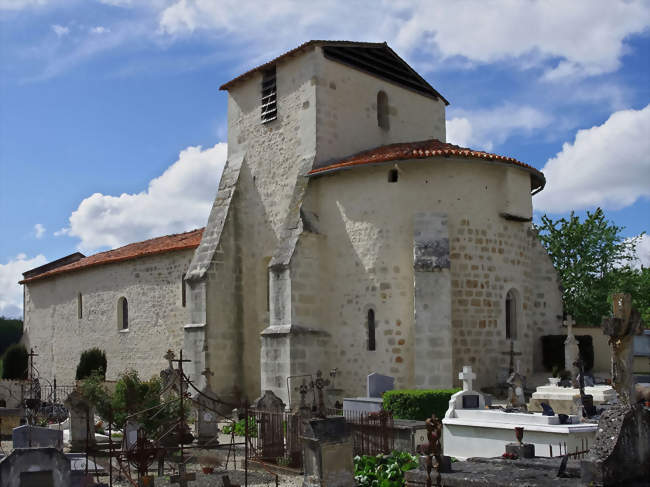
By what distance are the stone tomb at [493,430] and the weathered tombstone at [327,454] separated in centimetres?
324

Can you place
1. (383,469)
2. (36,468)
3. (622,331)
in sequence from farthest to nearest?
1. (383,469)
2. (622,331)
3. (36,468)

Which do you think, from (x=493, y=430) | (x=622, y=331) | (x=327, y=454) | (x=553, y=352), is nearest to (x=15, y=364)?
(x=553, y=352)

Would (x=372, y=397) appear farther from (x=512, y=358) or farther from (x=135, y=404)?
(x=135, y=404)

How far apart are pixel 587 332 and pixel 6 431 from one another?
16274 millimetres

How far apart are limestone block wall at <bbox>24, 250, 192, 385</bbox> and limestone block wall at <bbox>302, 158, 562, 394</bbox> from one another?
24.0ft

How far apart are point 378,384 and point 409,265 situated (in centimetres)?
298

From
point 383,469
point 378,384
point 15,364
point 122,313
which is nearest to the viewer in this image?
point 383,469

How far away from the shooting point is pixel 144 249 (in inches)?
1027

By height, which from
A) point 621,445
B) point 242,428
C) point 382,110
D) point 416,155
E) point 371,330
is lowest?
point 242,428

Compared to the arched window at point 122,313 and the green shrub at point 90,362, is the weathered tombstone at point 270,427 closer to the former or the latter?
the arched window at point 122,313

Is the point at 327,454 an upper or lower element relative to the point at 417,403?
upper

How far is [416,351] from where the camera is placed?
16.1 metres

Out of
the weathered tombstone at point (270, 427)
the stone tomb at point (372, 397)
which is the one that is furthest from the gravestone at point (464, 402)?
the weathered tombstone at point (270, 427)

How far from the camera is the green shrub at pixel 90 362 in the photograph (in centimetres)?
2655
